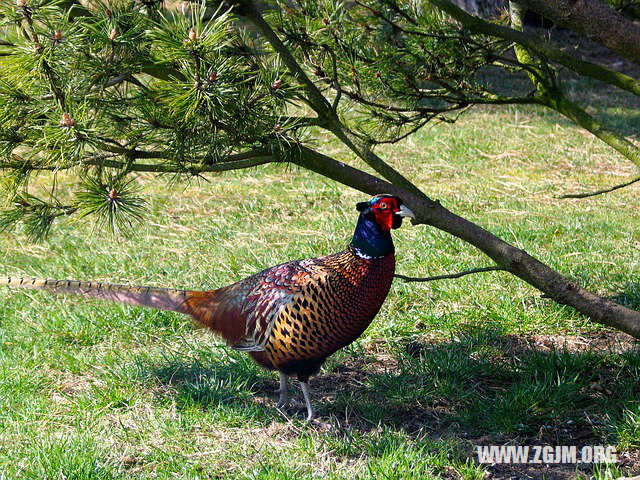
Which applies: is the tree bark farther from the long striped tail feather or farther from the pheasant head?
the long striped tail feather

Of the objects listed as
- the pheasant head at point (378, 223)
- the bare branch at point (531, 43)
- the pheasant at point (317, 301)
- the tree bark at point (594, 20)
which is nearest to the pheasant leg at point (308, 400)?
the pheasant at point (317, 301)

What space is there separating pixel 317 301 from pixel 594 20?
1.38 m

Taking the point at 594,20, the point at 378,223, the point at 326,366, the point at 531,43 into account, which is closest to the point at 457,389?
the point at 326,366

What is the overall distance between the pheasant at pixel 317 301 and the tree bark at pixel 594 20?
847mm

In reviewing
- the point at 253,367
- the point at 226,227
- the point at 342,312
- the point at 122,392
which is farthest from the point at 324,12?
the point at 226,227

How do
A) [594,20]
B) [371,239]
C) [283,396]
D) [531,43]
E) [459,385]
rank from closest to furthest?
[594,20] < [371,239] < [531,43] < [283,396] < [459,385]

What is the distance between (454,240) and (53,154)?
3.06 metres

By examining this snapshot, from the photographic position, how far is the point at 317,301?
2850mm

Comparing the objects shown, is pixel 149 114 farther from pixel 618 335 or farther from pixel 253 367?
pixel 618 335

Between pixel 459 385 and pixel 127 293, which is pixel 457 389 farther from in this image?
pixel 127 293

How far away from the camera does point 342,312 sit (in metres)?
2.83

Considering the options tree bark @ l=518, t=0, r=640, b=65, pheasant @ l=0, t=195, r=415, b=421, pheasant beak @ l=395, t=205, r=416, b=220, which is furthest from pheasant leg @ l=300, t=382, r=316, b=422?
tree bark @ l=518, t=0, r=640, b=65

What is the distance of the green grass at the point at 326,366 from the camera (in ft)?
9.08

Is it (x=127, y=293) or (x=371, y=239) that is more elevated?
(x=371, y=239)
